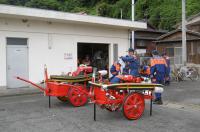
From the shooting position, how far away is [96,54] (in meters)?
20.0

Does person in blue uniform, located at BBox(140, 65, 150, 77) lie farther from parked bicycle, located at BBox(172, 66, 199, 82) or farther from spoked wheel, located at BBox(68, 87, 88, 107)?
parked bicycle, located at BBox(172, 66, 199, 82)

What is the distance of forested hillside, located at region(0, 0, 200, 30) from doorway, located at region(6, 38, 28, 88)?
29.1 metres

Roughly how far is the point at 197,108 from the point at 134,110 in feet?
9.16

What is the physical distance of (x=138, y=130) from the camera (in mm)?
6902

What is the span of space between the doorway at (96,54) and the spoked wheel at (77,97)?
8999mm

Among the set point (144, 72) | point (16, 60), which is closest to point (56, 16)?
point (16, 60)

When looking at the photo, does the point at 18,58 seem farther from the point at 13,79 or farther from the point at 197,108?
the point at 197,108

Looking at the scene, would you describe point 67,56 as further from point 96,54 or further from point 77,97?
point 77,97

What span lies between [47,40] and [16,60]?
202 centimetres

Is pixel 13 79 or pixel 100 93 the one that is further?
pixel 13 79

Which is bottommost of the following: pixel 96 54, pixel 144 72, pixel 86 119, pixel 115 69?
pixel 86 119

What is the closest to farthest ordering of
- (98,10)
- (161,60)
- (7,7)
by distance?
(161,60), (7,7), (98,10)

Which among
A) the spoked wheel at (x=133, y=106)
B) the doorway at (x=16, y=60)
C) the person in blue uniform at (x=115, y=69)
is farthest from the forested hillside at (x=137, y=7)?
the spoked wheel at (x=133, y=106)

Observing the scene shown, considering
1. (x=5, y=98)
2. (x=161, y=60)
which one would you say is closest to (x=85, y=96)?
(x=161, y=60)
